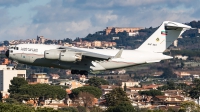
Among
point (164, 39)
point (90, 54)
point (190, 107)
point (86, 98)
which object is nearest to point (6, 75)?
point (86, 98)

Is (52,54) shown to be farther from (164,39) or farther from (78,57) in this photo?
(164,39)

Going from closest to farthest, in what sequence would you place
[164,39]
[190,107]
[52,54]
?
[52,54]
[164,39]
[190,107]

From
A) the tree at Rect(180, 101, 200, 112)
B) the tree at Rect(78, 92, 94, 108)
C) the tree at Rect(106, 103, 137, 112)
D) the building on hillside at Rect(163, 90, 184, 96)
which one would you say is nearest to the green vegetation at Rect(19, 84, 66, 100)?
the tree at Rect(78, 92, 94, 108)

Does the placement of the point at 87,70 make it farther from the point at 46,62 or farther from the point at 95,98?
the point at 95,98

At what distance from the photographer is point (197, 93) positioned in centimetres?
15088

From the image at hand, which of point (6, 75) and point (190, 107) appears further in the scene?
point (6, 75)

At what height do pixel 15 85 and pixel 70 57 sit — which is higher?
pixel 70 57

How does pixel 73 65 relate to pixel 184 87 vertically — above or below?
above

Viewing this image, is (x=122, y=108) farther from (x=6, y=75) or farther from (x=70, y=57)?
(x=6, y=75)

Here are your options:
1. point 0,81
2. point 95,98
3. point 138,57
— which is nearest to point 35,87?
point 95,98

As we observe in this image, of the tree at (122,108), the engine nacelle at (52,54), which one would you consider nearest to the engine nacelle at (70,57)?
the engine nacelle at (52,54)

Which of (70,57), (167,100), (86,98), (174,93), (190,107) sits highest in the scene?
(70,57)

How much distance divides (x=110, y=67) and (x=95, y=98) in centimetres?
7709

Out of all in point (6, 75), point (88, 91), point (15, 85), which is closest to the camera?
point (88, 91)
